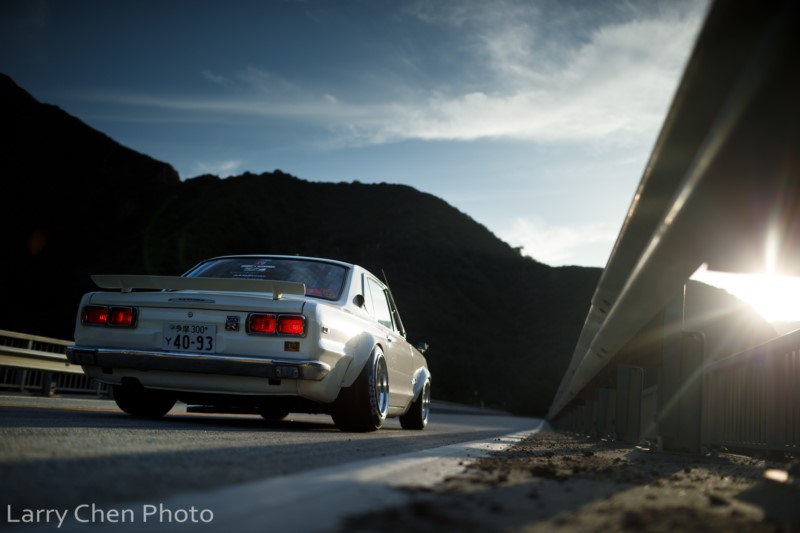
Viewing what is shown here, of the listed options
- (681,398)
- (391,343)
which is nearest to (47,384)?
(391,343)

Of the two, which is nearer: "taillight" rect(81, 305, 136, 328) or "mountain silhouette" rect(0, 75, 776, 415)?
"taillight" rect(81, 305, 136, 328)

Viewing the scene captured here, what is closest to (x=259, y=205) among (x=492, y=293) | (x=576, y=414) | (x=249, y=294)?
A: (x=492, y=293)

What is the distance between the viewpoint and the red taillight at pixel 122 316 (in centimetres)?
652

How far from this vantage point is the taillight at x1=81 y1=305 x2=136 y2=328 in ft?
21.4

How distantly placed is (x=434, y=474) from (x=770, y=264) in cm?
206

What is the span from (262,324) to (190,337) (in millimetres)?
634

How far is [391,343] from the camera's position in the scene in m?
8.23

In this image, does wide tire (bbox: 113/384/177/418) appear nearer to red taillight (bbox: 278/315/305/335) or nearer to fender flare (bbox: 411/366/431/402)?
red taillight (bbox: 278/315/305/335)

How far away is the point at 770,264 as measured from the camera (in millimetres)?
3740

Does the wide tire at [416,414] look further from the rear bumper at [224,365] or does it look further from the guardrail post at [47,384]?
the guardrail post at [47,384]

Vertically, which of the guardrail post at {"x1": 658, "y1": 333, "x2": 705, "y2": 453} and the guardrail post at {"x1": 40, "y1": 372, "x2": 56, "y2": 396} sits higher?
the guardrail post at {"x1": 658, "y1": 333, "x2": 705, "y2": 453}

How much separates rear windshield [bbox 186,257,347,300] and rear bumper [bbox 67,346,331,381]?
3.80 ft

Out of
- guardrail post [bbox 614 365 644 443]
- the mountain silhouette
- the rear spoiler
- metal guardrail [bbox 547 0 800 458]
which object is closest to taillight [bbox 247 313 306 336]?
the rear spoiler

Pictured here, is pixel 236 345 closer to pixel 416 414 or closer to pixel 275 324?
pixel 275 324
